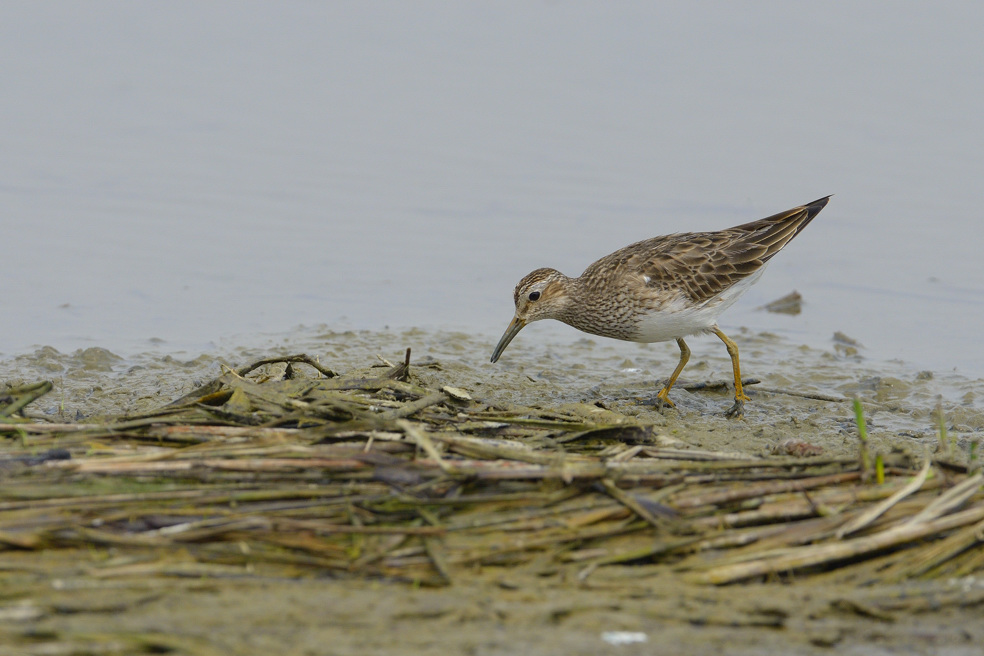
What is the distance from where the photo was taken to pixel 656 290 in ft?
27.5

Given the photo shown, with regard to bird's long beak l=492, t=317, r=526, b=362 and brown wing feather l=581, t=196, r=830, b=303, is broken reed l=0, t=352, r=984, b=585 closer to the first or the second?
bird's long beak l=492, t=317, r=526, b=362

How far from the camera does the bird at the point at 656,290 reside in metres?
8.40

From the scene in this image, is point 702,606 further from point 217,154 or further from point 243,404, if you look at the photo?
point 217,154

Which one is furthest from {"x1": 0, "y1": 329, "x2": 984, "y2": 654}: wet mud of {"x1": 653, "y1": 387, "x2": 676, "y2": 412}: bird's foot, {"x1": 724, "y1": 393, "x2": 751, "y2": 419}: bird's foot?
{"x1": 653, "y1": 387, "x2": 676, "y2": 412}: bird's foot

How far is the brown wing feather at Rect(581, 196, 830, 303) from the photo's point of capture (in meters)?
8.48

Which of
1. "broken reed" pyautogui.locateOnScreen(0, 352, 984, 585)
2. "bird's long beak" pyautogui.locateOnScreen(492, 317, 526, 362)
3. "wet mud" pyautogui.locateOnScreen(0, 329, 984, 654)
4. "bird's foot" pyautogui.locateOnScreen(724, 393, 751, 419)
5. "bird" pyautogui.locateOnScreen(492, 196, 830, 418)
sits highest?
"bird" pyautogui.locateOnScreen(492, 196, 830, 418)

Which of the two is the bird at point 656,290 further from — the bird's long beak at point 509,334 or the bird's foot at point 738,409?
the bird's foot at point 738,409

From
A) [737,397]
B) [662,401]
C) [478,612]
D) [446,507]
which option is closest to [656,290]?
Answer: [662,401]

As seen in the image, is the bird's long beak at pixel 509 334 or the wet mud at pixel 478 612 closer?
the wet mud at pixel 478 612

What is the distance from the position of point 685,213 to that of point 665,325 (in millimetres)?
3676

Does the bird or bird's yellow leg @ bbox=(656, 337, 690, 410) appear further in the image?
the bird

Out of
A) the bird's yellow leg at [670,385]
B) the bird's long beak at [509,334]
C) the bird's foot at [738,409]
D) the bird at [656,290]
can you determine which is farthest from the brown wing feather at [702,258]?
the bird's foot at [738,409]

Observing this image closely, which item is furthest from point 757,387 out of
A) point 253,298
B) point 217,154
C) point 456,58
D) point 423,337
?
point 456,58

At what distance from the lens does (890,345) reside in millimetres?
9570
